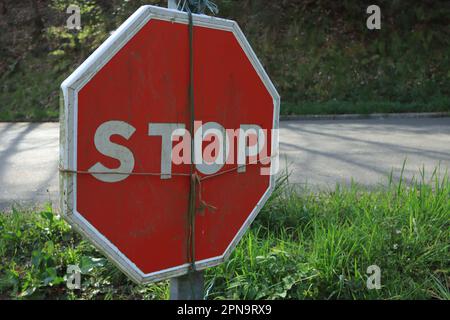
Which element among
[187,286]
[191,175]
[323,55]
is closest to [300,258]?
[187,286]

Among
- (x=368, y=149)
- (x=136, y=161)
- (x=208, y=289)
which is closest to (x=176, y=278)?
(x=136, y=161)

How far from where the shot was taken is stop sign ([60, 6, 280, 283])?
158 cm

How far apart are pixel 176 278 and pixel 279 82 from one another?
538 inches

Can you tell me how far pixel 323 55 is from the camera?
1550cm

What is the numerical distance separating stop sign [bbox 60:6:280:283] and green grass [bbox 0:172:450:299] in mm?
633

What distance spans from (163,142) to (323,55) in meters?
14.3

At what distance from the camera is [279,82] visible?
50.1 feet
